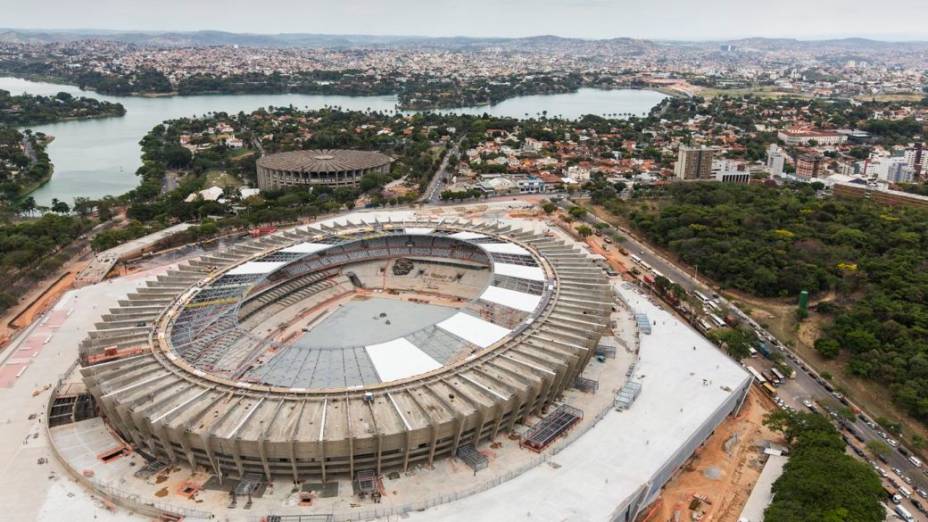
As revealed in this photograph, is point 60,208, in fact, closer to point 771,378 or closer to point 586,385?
point 586,385

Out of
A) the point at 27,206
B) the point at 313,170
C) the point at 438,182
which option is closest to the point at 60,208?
the point at 27,206

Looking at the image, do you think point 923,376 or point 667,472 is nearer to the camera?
point 667,472

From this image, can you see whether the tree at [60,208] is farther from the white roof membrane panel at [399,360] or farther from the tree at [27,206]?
the white roof membrane panel at [399,360]

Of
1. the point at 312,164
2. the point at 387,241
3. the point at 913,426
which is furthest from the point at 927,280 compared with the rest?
the point at 312,164

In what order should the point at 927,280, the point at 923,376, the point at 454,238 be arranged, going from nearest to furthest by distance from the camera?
the point at 923,376 → the point at 927,280 → the point at 454,238

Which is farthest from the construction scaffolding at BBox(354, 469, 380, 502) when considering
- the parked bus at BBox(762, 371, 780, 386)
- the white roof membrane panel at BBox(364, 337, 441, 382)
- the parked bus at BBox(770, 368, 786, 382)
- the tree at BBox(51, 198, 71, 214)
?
the tree at BBox(51, 198, 71, 214)

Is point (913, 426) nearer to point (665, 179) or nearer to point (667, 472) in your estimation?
point (667, 472)

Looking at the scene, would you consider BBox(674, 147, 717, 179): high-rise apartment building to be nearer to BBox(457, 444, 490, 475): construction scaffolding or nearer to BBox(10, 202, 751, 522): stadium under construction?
BBox(10, 202, 751, 522): stadium under construction
